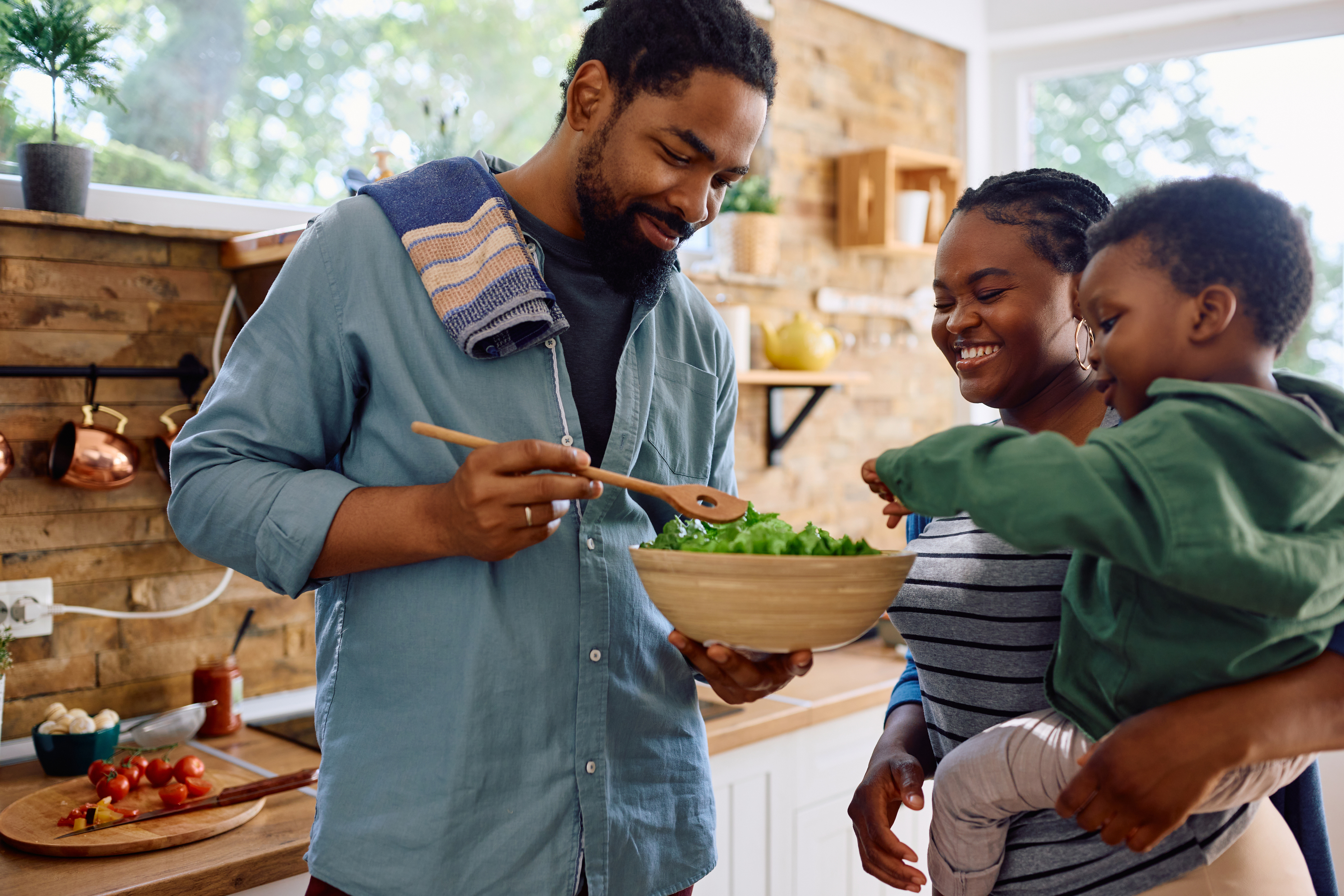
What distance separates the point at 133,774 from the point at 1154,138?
3.28 m

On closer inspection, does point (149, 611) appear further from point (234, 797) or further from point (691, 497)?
point (691, 497)

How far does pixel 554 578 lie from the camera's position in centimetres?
112

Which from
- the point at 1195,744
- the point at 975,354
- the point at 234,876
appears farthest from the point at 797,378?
the point at 1195,744

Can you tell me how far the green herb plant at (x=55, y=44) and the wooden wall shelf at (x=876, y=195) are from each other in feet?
6.57

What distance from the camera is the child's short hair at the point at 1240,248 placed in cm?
83

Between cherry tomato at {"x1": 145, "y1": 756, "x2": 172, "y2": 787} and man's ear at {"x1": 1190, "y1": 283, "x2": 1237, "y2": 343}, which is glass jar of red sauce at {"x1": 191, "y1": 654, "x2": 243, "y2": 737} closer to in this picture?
cherry tomato at {"x1": 145, "y1": 756, "x2": 172, "y2": 787}

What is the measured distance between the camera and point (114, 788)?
1493 mm

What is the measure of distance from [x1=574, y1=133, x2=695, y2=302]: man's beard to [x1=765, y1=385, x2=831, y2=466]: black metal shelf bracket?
173 centimetres

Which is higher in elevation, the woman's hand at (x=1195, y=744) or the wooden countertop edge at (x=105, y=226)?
the wooden countertop edge at (x=105, y=226)

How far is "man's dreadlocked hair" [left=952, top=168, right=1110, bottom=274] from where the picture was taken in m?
1.12

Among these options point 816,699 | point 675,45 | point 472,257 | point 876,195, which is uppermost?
point 876,195

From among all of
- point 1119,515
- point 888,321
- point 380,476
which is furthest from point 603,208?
point 888,321

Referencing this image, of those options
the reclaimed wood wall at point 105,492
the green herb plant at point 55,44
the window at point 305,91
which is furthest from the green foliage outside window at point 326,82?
the reclaimed wood wall at point 105,492

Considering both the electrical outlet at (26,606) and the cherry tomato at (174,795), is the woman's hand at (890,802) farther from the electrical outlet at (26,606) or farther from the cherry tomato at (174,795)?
the electrical outlet at (26,606)
